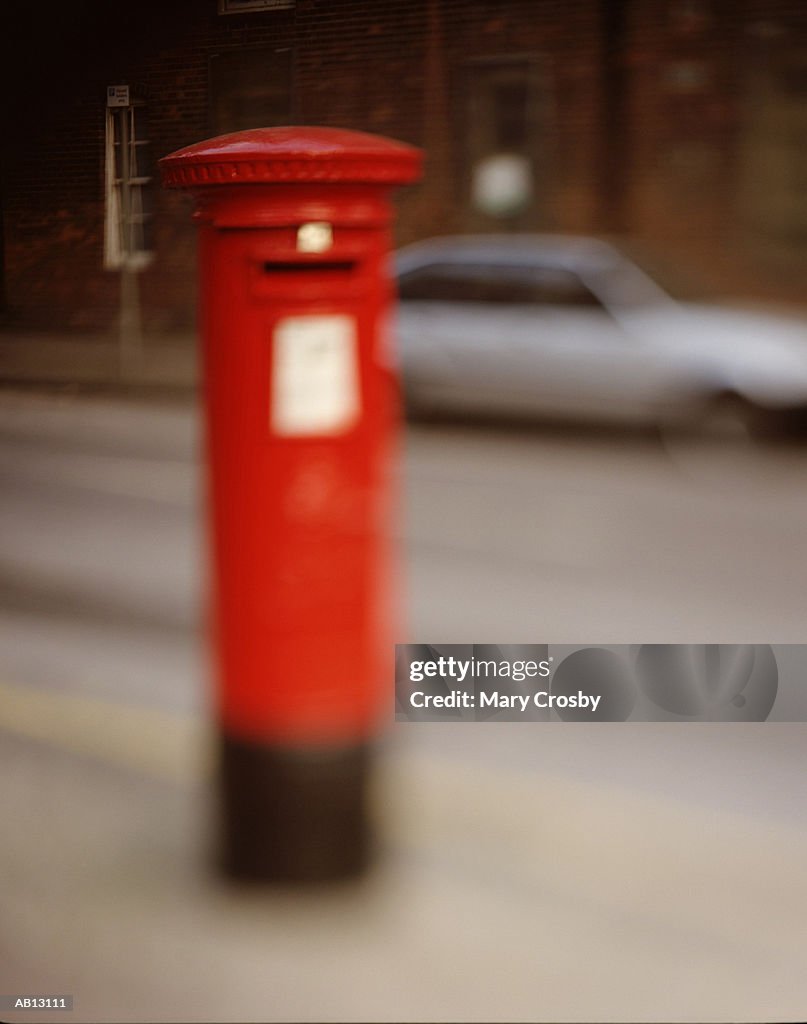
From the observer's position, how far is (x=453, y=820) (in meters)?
2.76

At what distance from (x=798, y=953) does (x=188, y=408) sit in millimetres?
4262

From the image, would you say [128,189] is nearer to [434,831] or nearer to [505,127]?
[505,127]

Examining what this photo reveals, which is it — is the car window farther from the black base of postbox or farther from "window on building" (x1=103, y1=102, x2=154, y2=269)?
the black base of postbox

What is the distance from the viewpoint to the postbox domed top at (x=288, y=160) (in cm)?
194

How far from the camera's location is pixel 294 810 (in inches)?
90.5

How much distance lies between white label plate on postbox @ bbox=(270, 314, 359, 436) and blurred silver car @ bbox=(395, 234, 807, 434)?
5270mm

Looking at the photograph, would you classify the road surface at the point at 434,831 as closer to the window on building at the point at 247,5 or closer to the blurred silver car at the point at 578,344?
the window on building at the point at 247,5

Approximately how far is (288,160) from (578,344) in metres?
6.17

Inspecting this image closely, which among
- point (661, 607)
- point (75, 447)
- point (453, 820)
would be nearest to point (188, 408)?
point (75, 447)

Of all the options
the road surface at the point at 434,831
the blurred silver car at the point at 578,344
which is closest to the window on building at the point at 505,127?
the road surface at the point at 434,831

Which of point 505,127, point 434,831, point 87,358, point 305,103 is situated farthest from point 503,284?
point 434,831

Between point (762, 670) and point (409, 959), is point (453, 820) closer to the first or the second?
point (409, 959)

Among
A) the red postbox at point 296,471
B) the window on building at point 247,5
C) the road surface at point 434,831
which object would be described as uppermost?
the window on building at point 247,5

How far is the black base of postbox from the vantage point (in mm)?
2283
